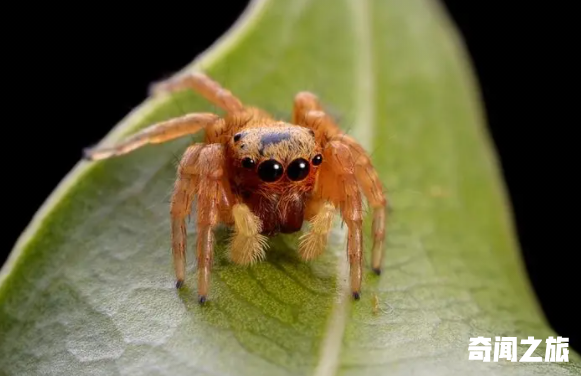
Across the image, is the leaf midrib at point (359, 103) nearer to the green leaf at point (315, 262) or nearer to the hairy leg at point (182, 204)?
the green leaf at point (315, 262)

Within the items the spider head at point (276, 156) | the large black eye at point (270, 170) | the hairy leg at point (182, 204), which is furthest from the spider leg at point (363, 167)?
the hairy leg at point (182, 204)

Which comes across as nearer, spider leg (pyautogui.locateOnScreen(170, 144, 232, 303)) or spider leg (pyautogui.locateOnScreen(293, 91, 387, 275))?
spider leg (pyautogui.locateOnScreen(170, 144, 232, 303))

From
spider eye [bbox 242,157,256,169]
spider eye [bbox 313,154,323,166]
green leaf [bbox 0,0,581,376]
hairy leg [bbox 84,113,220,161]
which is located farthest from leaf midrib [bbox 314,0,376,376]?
hairy leg [bbox 84,113,220,161]

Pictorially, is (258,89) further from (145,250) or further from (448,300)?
(448,300)

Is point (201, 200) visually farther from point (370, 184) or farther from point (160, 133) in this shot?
point (370, 184)

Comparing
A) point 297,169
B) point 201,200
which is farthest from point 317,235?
point 201,200

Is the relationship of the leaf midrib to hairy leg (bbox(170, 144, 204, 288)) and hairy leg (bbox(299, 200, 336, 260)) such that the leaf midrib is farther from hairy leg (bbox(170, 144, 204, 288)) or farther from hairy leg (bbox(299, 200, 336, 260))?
hairy leg (bbox(170, 144, 204, 288))
